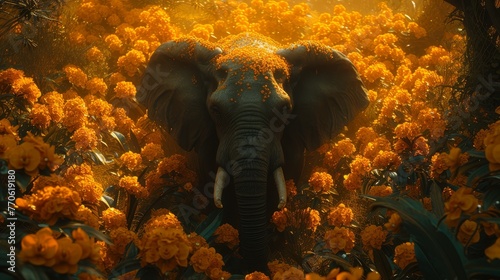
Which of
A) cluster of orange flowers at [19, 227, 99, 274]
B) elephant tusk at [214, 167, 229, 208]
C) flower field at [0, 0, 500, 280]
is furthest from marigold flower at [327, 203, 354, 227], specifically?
cluster of orange flowers at [19, 227, 99, 274]

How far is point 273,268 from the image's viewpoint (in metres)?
4.68

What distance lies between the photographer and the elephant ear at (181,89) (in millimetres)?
5863

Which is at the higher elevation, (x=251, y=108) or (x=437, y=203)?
(x=251, y=108)

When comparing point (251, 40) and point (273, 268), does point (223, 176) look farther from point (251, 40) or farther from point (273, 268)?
point (251, 40)

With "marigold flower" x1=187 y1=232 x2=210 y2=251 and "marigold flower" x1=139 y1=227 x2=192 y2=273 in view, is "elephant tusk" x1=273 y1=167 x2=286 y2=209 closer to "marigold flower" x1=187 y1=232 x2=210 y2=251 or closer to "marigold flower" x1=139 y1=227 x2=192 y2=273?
"marigold flower" x1=187 y1=232 x2=210 y2=251

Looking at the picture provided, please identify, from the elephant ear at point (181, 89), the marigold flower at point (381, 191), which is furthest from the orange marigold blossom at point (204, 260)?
the marigold flower at point (381, 191)

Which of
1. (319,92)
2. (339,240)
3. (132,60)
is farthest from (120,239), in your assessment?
(132,60)

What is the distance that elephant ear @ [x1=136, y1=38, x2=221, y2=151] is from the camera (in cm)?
586

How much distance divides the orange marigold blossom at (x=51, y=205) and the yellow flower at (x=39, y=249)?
40 centimetres

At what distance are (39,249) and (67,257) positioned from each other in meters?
0.14

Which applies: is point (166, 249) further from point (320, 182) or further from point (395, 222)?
point (320, 182)

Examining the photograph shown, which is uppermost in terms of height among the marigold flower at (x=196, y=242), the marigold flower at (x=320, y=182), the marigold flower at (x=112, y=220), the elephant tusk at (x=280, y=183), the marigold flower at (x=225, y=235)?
the elephant tusk at (x=280, y=183)

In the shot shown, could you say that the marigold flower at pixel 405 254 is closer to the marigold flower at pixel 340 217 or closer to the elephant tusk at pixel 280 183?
the marigold flower at pixel 340 217

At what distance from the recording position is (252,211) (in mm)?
5000
